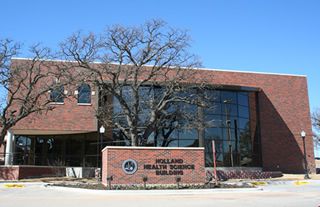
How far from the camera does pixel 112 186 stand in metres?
23.2

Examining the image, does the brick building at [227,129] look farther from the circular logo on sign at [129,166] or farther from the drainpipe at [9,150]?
the circular logo on sign at [129,166]

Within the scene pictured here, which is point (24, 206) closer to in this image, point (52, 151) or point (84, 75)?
point (84, 75)

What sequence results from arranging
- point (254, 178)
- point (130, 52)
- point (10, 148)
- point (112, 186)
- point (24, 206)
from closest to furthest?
point (24, 206), point (112, 186), point (130, 52), point (254, 178), point (10, 148)

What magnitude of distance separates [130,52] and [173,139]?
1128cm

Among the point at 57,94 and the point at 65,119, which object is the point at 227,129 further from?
the point at 57,94

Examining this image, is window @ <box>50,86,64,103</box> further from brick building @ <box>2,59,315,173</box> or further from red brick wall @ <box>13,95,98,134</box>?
red brick wall @ <box>13,95,98,134</box>

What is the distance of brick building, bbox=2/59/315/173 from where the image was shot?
38.7m

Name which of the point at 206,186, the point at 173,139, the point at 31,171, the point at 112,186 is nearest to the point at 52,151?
the point at 31,171

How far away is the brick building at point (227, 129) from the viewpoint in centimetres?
3872

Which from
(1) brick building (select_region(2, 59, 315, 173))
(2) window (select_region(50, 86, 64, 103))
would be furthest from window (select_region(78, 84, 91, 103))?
(2) window (select_region(50, 86, 64, 103))

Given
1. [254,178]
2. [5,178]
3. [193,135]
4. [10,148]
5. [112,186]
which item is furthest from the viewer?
[10,148]

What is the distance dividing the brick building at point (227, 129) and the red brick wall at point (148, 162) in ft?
31.2

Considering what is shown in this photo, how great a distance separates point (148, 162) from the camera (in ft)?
81.7

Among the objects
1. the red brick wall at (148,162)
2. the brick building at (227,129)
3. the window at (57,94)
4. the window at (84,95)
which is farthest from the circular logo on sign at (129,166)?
the window at (84,95)
